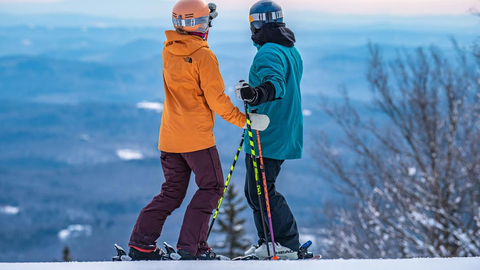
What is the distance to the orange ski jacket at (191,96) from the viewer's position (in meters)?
3.22

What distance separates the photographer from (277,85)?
327cm

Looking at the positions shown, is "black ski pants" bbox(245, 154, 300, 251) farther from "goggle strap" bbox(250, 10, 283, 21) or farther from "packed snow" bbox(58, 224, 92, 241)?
"packed snow" bbox(58, 224, 92, 241)

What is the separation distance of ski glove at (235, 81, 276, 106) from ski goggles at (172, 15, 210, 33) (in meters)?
0.47

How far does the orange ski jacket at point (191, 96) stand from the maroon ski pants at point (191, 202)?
0.10 meters

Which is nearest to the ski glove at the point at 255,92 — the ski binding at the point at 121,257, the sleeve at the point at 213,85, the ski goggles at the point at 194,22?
the sleeve at the point at 213,85

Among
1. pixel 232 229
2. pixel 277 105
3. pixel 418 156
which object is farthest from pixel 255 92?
pixel 232 229

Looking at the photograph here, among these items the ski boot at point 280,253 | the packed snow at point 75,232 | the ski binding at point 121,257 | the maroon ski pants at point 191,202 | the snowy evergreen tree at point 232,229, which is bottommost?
the packed snow at point 75,232

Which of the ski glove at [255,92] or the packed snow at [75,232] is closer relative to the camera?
the ski glove at [255,92]

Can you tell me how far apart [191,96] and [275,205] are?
106cm

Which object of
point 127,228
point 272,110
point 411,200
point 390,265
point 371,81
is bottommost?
point 127,228

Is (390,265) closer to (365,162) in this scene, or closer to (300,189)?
(365,162)

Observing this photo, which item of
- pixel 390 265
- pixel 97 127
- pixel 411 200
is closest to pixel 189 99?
pixel 390 265

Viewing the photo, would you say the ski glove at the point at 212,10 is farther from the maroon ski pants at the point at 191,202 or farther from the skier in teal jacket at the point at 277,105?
the maroon ski pants at the point at 191,202

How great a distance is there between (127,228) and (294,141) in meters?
121
